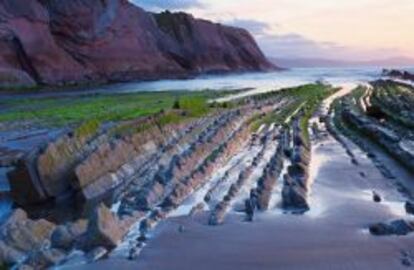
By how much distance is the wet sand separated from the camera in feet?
28.6

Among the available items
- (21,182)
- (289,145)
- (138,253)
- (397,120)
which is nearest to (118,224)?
(138,253)

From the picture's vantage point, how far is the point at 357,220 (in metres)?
10.7

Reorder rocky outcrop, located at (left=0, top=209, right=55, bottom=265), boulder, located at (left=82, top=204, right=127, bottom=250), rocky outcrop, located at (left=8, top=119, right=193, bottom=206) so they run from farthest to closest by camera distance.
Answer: rocky outcrop, located at (left=8, top=119, right=193, bottom=206) → boulder, located at (left=82, top=204, right=127, bottom=250) → rocky outcrop, located at (left=0, top=209, right=55, bottom=265)

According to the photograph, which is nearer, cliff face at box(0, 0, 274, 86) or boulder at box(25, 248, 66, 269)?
boulder at box(25, 248, 66, 269)

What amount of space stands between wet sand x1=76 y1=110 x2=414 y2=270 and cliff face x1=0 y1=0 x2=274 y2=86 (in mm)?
50420

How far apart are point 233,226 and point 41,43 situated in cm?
6281

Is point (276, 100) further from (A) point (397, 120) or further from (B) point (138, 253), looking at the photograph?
(B) point (138, 253)

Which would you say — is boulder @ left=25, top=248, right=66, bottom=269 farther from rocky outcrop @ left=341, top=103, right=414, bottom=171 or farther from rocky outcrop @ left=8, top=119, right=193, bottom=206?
rocky outcrop @ left=341, top=103, right=414, bottom=171

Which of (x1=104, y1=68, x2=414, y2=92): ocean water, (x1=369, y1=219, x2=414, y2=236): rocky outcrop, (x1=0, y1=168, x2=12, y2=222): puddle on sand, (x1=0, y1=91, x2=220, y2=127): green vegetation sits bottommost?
(x1=104, y1=68, x2=414, y2=92): ocean water

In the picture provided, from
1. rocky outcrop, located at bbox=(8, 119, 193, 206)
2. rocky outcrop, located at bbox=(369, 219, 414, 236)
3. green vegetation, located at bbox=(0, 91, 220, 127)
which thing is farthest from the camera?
green vegetation, located at bbox=(0, 91, 220, 127)

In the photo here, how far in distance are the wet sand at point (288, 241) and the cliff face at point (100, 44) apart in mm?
50420

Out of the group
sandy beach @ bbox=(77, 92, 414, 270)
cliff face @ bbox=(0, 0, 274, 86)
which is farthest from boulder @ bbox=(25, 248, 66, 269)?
cliff face @ bbox=(0, 0, 274, 86)

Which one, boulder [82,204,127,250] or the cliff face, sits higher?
boulder [82,204,127,250]

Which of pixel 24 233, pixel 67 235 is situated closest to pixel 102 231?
pixel 67 235
